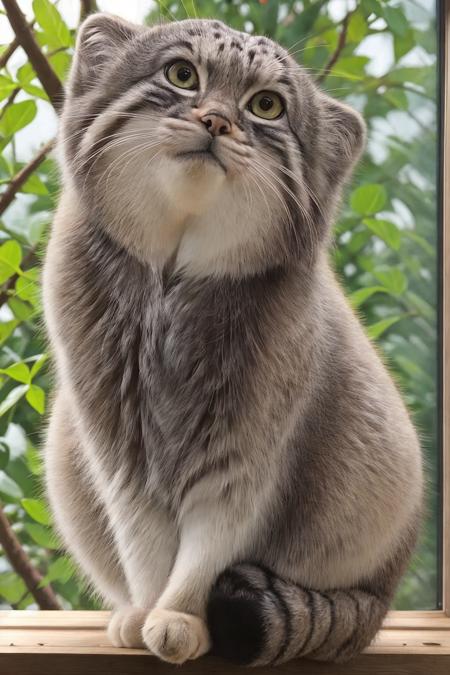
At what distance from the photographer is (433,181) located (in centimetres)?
147

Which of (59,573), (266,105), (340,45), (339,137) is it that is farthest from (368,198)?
(59,573)

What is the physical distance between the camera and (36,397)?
1.41 m

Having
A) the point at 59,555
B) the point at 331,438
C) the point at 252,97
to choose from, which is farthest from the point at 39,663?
the point at 252,97

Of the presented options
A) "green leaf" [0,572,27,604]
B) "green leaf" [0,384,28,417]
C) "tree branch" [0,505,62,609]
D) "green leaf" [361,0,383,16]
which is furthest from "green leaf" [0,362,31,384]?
"green leaf" [361,0,383,16]

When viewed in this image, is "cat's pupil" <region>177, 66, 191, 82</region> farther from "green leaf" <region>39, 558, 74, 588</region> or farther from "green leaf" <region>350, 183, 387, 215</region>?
"green leaf" <region>39, 558, 74, 588</region>

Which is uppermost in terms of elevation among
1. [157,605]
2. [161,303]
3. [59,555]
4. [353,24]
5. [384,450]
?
[353,24]

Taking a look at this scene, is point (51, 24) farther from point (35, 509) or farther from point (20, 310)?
point (35, 509)

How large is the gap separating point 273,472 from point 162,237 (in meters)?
0.32

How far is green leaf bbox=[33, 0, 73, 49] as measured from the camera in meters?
1.40

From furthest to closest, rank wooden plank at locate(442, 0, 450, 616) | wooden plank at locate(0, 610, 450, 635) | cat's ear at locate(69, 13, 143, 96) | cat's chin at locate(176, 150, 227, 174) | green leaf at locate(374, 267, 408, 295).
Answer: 1. green leaf at locate(374, 267, 408, 295)
2. wooden plank at locate(442, 0, 450, 616)
3. wooden plank at locate(0, 610, 450, 635)
4. cat's ear at locate(69, 13, 143, 96)
5. cat's chin at locate(176, 150, 227, 174)

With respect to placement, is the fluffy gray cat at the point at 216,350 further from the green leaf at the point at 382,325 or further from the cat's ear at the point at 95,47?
the green leaf at the point at 382,325

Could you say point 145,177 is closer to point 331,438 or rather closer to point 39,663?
point 331,438

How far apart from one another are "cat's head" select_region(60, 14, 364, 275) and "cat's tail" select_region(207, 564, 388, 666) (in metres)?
0.38

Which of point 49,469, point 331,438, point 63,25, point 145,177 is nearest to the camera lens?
point 145,177
